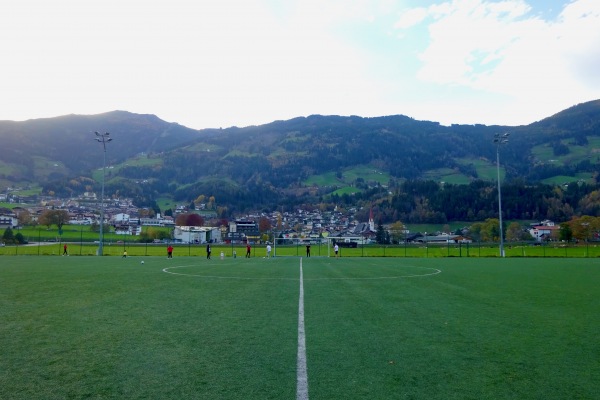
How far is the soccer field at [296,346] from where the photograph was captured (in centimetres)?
542

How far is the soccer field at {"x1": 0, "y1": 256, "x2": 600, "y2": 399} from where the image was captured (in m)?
5.42

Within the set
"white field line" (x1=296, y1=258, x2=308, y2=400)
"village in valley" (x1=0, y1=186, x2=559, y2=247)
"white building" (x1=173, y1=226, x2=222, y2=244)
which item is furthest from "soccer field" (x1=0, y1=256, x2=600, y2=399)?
"white building" (x1=173, y1=226, x2=222, y2=244)

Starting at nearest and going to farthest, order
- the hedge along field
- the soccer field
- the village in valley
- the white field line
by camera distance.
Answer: the white field line < the soccer field < the hedge along field < the village in valley

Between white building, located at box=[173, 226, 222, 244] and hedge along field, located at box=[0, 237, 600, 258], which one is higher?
white building, located at box=[173, 226, 222, 244]

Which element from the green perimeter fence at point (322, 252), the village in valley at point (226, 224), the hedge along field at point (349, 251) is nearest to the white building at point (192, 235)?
the village in valley at point (226, 224)

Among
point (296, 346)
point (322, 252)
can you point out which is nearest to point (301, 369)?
point (296, 346)

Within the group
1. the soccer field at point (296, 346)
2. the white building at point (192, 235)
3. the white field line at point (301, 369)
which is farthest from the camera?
the white building at point (192, 235)

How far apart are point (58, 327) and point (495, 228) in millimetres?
92315

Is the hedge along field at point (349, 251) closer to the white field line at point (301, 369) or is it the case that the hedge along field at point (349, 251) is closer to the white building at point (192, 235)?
the white building at point (192, 235)

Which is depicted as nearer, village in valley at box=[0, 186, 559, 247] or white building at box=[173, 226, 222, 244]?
village in valley at box=[0, 186, 559, 247]

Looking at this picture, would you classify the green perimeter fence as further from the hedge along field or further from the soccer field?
the soccer field

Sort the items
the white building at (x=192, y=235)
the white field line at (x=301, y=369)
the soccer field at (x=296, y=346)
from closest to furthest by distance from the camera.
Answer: the white field line at (x=301, y=369) → the soccer field at (x=296, y=346) → the white building at (x=192, y=235)

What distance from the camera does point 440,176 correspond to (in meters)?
181

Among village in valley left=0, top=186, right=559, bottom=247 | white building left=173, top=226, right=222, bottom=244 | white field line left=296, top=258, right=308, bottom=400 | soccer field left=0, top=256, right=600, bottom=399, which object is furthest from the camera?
white building left=173, top=226, right=222, bottom=244
